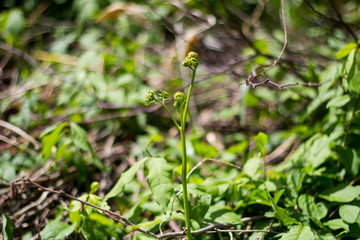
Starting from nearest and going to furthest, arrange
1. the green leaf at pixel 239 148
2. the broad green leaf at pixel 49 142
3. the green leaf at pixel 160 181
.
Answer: the green leaf at pixel 160 181 → the broad green leaf at pixel 49 142 → the green leaf at pixel 239 148

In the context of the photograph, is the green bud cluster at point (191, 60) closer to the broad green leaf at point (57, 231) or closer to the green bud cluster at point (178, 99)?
the green bud cluster at point (178, 99)

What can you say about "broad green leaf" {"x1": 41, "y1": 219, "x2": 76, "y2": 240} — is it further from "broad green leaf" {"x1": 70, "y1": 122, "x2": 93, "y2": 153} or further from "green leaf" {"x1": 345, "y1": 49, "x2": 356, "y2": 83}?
"green leaf" {"x1": 345, "y1": 49, "x2": 356, "y2": 83}

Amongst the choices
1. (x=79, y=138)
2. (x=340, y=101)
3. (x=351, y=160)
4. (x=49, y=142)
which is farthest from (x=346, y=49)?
(x=49, y=142)

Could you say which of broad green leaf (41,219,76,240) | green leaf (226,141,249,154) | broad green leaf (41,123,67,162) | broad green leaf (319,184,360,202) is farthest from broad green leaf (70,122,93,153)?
broad green leaf (319,184,360,202)

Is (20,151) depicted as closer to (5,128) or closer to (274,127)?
A: (5,128)

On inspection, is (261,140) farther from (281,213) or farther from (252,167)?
(281,213)

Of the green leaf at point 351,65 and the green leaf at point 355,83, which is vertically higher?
the green leaf at point 351,65

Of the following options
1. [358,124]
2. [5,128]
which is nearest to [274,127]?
[358,124]

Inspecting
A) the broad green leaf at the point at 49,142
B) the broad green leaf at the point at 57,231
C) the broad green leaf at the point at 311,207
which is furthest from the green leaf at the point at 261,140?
the broad green leaf at the point at 49,142
